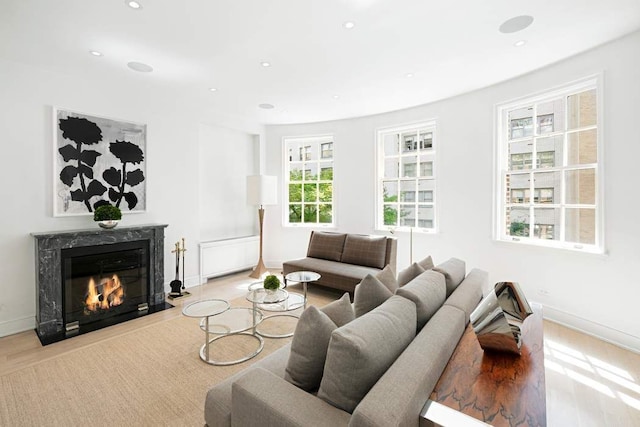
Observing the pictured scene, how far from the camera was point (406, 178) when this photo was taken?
16.7ft

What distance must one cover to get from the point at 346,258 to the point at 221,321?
226cm

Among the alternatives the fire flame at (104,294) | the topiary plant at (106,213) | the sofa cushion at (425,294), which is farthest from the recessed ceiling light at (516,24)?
the fire flame at (104,294)

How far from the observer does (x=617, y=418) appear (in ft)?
6.37

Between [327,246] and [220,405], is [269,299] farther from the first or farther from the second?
[327,246]

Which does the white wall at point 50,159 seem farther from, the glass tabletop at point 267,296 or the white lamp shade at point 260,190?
the glass tabletop at point 267,296

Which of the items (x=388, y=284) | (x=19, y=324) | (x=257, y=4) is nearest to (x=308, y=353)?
→ (x=388, y=284)

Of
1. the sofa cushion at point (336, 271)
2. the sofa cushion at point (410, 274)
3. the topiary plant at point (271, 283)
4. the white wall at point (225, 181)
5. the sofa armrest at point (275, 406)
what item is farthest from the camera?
the white wall at point (225, 181)

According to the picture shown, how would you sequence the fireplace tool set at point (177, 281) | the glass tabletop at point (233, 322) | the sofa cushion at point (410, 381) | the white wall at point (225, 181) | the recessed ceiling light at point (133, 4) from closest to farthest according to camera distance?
the sofa cushion at point (410, 381), the recessed ceiling light at point (133, 4), the glass tabletop at point (233, 322), the fireplace tool set at point (177, 281), the white wall at point (225, 181)

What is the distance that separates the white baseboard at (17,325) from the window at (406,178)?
4.85 m

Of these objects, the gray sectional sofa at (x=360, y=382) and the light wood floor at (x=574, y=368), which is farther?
the light wood floor at (x=574, y=368)

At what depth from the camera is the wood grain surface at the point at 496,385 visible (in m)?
1.13

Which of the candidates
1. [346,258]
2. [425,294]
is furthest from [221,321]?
[346,258]

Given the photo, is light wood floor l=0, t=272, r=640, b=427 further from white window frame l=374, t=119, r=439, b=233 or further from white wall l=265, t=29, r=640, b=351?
white window frame l=374, t=119, r=439, b=233

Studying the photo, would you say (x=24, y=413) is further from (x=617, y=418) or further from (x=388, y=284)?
(x=617, y=418)
